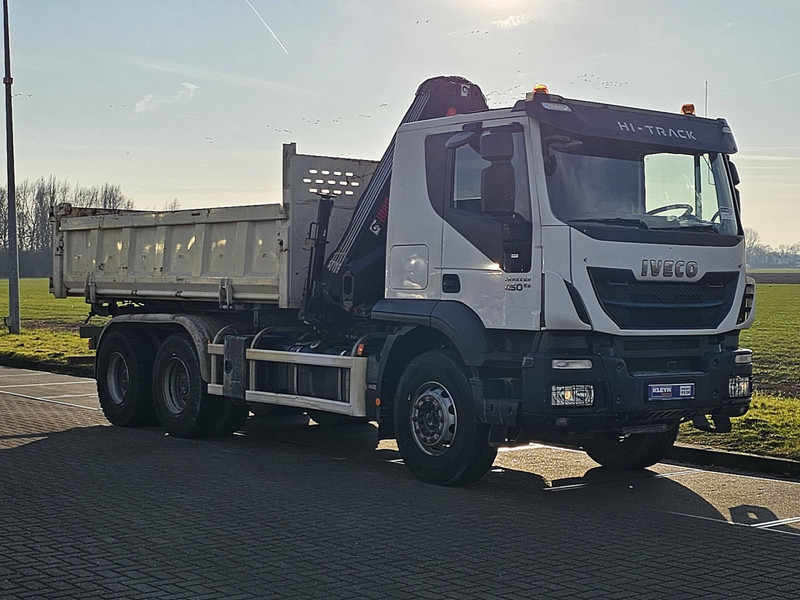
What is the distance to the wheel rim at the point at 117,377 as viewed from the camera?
1380 cm

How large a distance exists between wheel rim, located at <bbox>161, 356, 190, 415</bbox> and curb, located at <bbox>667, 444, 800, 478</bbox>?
17.2 ft

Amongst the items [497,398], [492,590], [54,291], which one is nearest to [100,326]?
[54,291]

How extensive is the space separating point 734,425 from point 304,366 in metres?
4.53

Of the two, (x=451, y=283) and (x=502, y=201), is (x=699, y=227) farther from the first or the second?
(x=451, y=283)

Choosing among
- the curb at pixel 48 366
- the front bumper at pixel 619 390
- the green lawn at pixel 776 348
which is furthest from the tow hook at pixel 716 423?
the curb at pixel 48 366

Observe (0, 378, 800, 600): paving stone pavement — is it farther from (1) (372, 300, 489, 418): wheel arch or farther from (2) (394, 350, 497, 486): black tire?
(1) (372, 300, 489, 418): wheel arch

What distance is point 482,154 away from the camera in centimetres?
901

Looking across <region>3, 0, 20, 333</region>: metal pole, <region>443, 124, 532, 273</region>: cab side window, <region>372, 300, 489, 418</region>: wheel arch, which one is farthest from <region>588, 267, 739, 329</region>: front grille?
<region>3, 0, 20, 333</region>: metal pole

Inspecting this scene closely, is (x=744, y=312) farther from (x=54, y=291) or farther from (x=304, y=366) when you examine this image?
(x=54, y=291)

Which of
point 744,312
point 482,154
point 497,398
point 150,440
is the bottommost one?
point 150,440

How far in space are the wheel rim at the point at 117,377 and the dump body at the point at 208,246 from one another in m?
0.76

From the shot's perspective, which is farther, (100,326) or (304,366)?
(100,326)

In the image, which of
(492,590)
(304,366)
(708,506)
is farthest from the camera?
(304,366)

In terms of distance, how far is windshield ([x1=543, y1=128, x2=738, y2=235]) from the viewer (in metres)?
9.05
